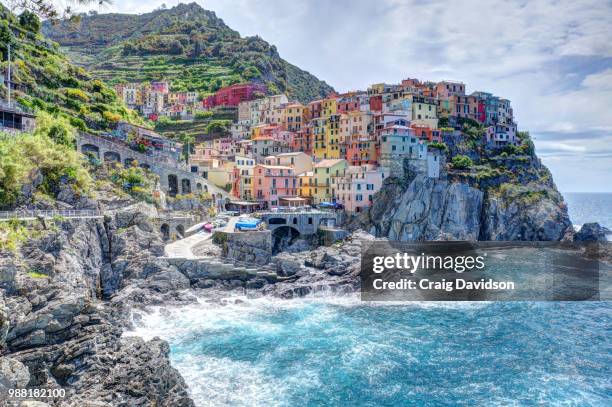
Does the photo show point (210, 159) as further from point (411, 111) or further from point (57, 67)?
point (411, 111)

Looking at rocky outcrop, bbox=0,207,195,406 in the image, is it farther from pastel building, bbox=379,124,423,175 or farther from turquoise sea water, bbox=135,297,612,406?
pastel building, bbox=379,124,423,175

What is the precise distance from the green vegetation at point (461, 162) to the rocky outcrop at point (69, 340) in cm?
6217

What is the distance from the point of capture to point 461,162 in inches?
3393

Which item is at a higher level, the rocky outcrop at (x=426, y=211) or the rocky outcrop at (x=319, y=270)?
the rocky outcrop at (x=426, y=211)

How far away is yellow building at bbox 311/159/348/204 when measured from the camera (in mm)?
79500

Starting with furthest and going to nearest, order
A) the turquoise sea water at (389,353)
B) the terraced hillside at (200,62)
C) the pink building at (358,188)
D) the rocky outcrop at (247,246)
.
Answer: the terraced hillside at (200,62) → the pink building at (358,188) → the rocky outcrop at (247,246) → the turquoise sea water at (389,353)

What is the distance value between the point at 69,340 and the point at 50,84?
2193 inches

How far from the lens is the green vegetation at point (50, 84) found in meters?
63.2

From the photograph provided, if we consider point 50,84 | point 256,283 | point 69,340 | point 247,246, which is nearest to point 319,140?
point 247,246

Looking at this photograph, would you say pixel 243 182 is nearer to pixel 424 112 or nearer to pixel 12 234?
pixel 424 112

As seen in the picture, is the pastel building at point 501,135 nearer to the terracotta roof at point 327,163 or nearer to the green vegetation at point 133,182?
the terracotta roof at point 327,163

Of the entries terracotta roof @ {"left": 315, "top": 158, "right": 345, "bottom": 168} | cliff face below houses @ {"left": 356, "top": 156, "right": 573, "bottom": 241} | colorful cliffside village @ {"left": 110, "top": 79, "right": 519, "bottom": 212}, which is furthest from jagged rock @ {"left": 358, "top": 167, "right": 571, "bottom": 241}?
terracotta roof @ {"left": 315, "top": 158, "right": 345, "bottom": 168}

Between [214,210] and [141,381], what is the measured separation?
151ft

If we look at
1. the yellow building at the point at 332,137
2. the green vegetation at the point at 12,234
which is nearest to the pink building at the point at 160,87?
the yellow building at the point at 332,137
